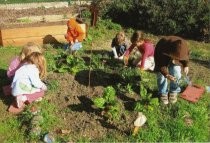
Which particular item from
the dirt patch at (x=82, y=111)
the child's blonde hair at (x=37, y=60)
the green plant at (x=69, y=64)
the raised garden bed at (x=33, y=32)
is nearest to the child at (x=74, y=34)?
the raised garden bed at (x=33, y=32)

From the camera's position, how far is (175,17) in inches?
446

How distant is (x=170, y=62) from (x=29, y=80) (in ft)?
7.38

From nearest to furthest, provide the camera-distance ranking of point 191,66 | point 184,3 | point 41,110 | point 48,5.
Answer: point 41,110 → point 191,66 → point 184,3 → point 48,5

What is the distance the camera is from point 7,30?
33.2 feet

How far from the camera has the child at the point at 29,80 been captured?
706 centimetres

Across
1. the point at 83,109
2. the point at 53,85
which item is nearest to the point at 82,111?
the point at 83,109

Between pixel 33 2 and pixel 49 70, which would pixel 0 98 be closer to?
pixel 49 70

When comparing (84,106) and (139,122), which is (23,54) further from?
(139,122)

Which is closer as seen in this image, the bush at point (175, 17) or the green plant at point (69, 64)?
the green plant at point (69, 64)

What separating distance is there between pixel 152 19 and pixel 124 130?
216 inches

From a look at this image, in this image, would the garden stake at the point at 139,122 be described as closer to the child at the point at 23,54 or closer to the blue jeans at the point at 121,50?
the child at the point at 23,54

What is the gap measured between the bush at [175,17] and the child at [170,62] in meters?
4.25

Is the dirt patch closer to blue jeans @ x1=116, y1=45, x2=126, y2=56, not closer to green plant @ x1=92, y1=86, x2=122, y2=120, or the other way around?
green plant @ x1=92, y1=86, x2=122, y2=120

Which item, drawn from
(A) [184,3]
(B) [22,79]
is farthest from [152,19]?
(B) [22,79]
